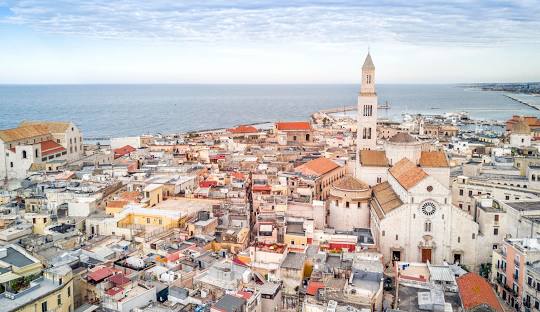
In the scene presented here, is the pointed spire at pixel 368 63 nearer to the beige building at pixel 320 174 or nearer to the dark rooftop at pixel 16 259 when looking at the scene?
the beige building at pixel 320 174

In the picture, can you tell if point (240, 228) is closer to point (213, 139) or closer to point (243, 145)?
point (243, 145)

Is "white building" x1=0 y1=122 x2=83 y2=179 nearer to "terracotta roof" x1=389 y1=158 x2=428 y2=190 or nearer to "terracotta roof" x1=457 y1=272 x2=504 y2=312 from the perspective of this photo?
"terracotta roof" x1=389 y1=158 x2=428 y2=190

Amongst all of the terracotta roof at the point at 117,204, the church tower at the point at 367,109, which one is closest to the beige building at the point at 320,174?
the church tower at the point at 367,109

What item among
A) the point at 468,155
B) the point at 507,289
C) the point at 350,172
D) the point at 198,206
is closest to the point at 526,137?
the point at 468,155

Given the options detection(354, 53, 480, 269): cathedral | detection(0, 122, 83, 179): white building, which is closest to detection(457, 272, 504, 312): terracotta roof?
detection(354, 53, 480, 269): cathedral

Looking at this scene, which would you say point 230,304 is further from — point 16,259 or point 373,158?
point 373,158

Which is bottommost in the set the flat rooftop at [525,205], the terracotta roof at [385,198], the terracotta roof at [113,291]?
the terracotta roof at [113,291]

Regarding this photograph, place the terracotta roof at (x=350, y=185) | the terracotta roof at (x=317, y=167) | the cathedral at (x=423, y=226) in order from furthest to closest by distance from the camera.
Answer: the terracotta roof at (x=317, y=167) < the terracotta roof at (x=350, y=185) < the cathedral at (x=423, y=226)
